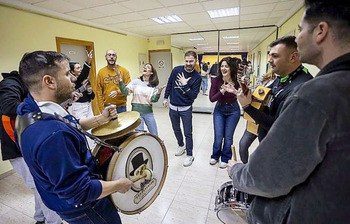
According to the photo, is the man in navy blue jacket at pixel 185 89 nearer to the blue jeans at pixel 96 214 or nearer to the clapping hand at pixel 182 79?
the clapping hand at pixel 182 79

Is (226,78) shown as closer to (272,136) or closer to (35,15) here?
(272,136)

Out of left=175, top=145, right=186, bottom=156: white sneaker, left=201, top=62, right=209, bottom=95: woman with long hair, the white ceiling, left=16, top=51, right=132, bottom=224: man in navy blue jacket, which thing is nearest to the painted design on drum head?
left=16, top=51, right=132, bottom=224: man in navy blue jacket

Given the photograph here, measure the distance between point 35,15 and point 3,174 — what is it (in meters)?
2.82

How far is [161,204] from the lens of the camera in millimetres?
2078

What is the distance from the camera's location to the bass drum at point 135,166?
1.06m

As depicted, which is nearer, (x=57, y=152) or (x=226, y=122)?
(x=57, y=152)

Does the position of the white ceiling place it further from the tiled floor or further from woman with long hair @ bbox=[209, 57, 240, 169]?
the tiled floor

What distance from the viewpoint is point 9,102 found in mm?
1510

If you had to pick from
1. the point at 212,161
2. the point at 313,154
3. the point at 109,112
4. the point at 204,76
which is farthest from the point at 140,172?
the point at 204,76

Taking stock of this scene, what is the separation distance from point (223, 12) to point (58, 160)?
4385 millimetres

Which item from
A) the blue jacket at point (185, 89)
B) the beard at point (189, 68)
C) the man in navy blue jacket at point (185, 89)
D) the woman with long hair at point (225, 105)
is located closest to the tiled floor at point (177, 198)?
the man in navy blue jacket at point (185, 89)

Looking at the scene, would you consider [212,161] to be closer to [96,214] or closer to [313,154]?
[96,214]

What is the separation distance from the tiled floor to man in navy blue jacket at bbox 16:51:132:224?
A: 3.32 feet

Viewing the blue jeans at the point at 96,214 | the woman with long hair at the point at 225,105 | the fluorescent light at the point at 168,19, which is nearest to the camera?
the blue jeans at the point at 96,214
